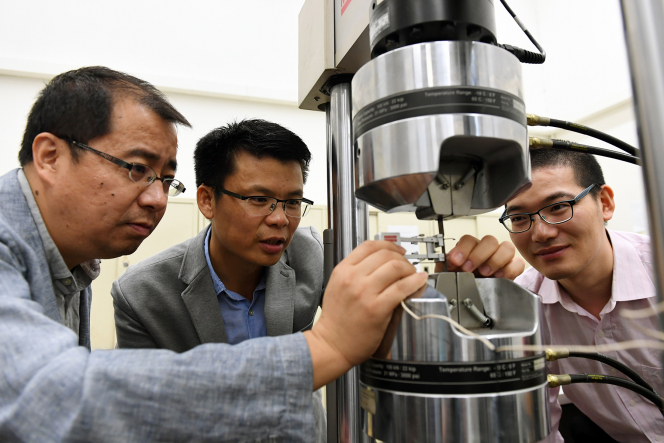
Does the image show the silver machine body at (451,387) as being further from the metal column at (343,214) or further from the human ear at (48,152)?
the human ear at (48,152)

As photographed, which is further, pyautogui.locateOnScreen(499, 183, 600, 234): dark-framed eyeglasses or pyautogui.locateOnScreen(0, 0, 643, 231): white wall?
pyautogui.locateOnScreen(0, 0, 643, 231): white wall

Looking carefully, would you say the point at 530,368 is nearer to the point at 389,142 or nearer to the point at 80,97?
the point at 389,142

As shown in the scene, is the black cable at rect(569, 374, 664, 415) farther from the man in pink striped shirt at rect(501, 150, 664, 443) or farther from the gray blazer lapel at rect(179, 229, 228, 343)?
the gray blazer lapel at rect(179, 229, 228, 343)

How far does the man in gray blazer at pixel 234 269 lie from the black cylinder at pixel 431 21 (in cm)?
67

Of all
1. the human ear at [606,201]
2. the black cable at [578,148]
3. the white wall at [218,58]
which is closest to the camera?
the black cable at [578,148]

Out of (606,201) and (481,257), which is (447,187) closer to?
(481,257)

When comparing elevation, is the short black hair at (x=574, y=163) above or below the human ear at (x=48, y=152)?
above

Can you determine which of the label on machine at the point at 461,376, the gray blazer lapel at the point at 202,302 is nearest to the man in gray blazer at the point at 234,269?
the gray blazer lapel at the point at 202,302

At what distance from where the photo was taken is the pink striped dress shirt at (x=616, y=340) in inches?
42.5

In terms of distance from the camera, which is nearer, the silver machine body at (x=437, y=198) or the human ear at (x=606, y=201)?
the silver machine body at (x=437, y=198)

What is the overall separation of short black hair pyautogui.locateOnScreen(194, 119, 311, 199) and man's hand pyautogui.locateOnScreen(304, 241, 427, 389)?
0.74 meters

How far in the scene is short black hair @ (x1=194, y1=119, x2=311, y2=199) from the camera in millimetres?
1175

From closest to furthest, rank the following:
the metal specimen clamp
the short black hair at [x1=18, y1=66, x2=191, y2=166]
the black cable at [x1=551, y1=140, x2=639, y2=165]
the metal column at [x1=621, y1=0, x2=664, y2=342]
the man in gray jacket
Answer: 1. the metal column at [x1=621, y1=0, x2=664, y2=342]
2. the man in gray jacket
3. the metal specimen clamp
4. the black cable at [x1=551, y1=140, x2=639, y2=165]
5. the short black hair at [x1=18, y1=66, x2=191, y2=166]

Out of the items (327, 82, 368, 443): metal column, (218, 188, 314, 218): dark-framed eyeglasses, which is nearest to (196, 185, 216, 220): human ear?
(218, 188, 314, 218): dark-framed eyeglasses
